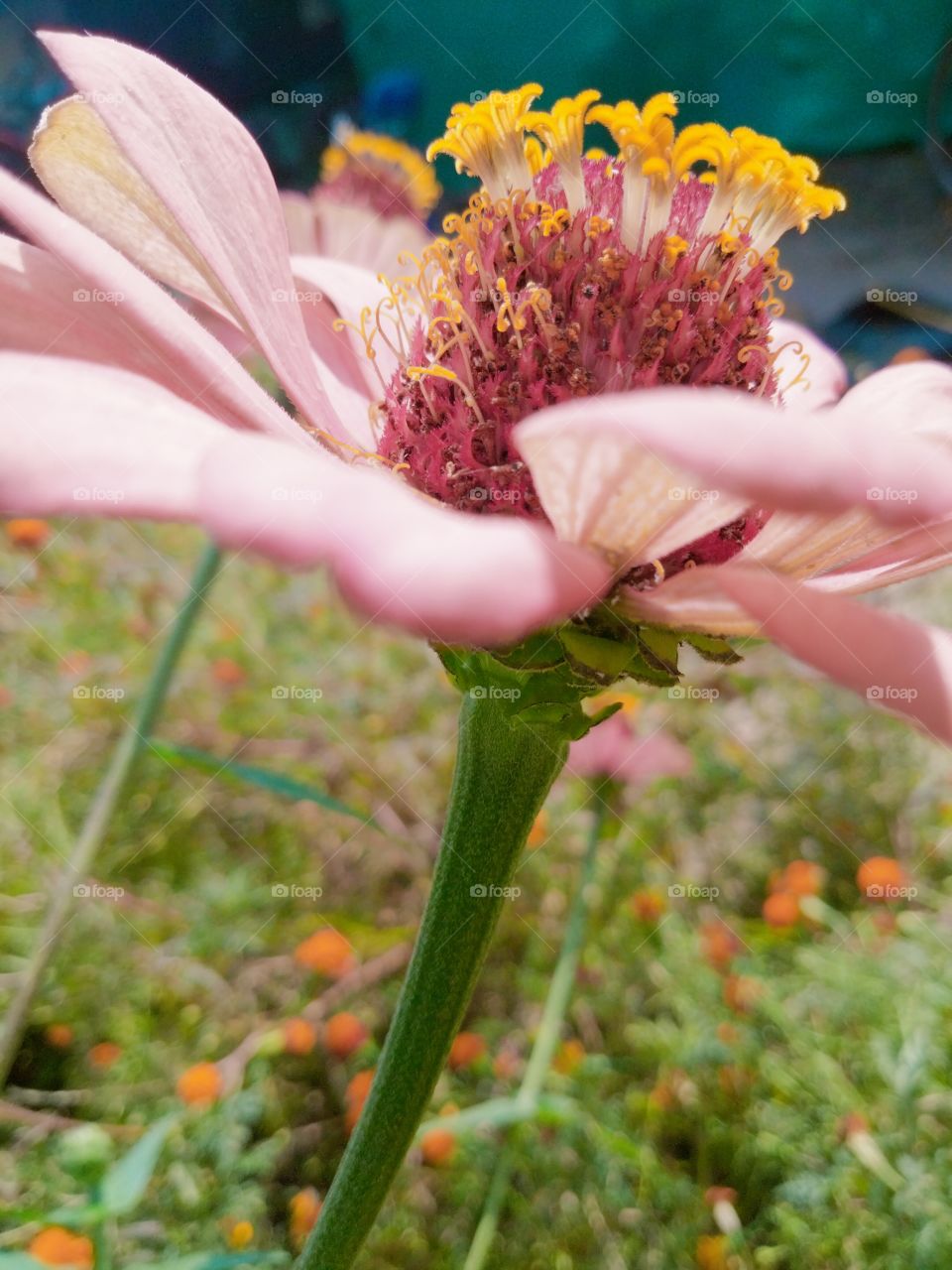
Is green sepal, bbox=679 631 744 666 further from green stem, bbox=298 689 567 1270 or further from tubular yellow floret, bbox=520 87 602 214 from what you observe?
tubular yellow floret, bbox=520 87 602 214

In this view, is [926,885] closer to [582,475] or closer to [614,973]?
[614,973]

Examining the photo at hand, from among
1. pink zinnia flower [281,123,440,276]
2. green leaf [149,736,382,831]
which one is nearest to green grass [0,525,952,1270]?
green leaf [149,736,382,831]

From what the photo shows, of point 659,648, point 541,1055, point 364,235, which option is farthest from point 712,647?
point 364,235

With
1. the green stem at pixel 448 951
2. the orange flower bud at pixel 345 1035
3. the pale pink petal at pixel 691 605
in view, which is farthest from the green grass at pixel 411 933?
the pale pink petal at pixel 691 605

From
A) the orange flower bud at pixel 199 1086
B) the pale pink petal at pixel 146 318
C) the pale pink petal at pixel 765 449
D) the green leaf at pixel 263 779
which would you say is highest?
the pale pink petal at pixel 146 318

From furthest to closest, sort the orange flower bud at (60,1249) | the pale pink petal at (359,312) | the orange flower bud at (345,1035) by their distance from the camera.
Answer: the orange flower bud at (345,1035)
the orange flower bud at (60,1249)
the pale pink petal at (359,312)

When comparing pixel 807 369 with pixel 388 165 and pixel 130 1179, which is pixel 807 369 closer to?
pixel 130 1179

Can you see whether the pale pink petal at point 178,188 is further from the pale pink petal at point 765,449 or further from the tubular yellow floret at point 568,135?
the pale pink petal at point 765,449
